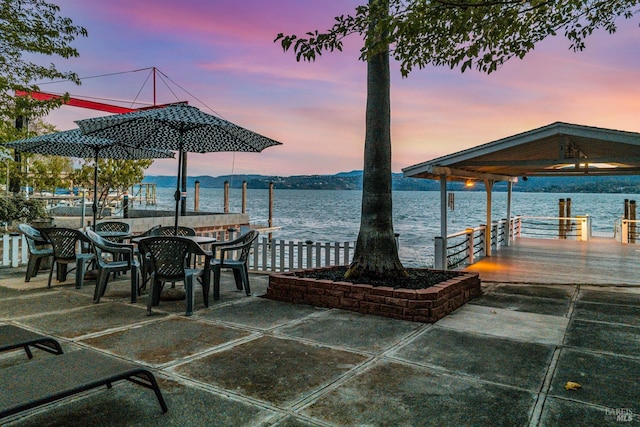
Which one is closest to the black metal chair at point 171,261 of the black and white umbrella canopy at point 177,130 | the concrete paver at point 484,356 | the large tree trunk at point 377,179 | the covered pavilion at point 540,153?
the black and white umbrella canopy at point 177,130

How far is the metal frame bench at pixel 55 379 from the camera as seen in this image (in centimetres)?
186

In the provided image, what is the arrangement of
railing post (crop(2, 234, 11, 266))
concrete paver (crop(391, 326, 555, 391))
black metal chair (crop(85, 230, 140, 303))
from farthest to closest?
railing post (crop(2, 234, 11, 266)) < black metal chair (crop(85, 230, 140, 303)) < concrete paver (crop(391, 326, 555, 391))

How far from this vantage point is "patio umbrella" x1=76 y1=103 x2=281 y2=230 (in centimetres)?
502

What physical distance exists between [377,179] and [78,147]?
553cm

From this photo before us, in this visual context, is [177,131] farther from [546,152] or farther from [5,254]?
[546,152]

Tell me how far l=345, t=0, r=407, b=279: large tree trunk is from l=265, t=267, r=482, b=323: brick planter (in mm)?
517

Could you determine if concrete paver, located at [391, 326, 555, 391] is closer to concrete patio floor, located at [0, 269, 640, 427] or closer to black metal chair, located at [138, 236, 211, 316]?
concrete patio floor, located at [0, 269, 640, 427]

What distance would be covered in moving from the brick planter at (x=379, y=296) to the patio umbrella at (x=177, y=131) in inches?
71.0

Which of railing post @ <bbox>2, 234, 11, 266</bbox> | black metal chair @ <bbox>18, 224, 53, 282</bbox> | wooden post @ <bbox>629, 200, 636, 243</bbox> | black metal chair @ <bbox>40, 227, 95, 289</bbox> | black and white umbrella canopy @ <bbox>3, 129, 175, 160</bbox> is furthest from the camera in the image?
wooden post @ <bbox>629, 200, 636, 243</bbox>

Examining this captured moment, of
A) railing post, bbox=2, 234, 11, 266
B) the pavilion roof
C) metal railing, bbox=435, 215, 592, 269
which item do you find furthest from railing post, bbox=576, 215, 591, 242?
railing post, bbox=2, 234, 11, 266

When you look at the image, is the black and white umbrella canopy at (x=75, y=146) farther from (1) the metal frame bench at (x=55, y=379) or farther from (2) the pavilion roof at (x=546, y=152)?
(2) the pavilion roof at (x=546, y=152)

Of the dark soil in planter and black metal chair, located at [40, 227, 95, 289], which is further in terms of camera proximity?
black metal chair, located at [40, 227, 95, 289]

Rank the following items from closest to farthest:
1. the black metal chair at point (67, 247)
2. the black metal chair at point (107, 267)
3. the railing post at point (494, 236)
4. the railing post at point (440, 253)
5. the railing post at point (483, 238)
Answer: the black metal chair at point (107, 267)
the black metal chair at point (67, 247)
the railing post at point (440, 253)
the railing post at point (483, 238)
the railing post at point (494, 236)

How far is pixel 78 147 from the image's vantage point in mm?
7582
